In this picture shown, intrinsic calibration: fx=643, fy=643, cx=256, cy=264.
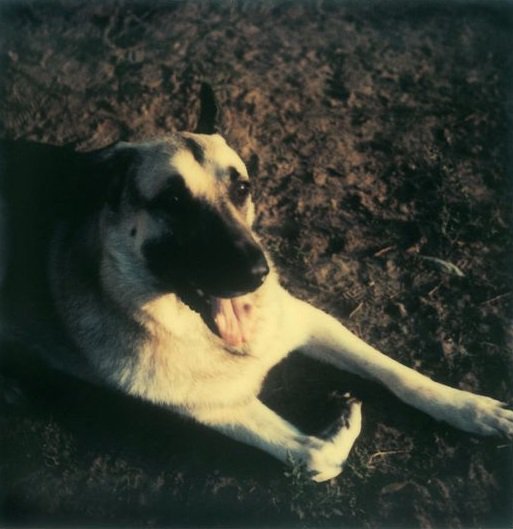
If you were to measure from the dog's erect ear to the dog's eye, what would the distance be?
67 centimetres

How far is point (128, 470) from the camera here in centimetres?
385

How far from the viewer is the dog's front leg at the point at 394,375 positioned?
366 centimetres

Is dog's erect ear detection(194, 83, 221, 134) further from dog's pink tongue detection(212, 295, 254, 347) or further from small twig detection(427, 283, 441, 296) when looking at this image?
small twig detection(427, 283, 441, 296)

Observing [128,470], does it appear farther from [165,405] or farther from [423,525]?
[423,525]

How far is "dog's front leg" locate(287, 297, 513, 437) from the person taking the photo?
3.66m

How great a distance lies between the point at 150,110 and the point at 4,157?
143cm

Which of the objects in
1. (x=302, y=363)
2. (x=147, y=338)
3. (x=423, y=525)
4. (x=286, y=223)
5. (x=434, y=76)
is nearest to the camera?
(x=423, y=525)

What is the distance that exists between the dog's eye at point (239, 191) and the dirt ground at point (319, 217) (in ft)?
3.89

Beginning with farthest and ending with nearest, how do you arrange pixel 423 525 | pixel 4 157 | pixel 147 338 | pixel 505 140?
pixel 505 140, pixel 4 157, pixel 147 338, pixel 423 525

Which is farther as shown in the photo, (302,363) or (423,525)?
(302,363)

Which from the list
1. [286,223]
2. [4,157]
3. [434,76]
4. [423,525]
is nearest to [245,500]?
[423,525]

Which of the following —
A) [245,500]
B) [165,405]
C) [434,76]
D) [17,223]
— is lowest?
[245,500]

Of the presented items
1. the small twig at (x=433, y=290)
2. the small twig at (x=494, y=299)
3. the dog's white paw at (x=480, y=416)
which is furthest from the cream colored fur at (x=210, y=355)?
the small twig at (x=494, y=299)

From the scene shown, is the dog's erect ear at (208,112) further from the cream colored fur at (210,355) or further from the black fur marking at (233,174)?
the black fur marking at (233,174)
